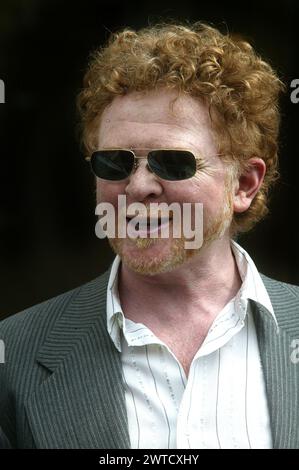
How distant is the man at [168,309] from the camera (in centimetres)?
252

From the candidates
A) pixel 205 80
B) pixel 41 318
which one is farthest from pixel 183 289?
pixel 205 80

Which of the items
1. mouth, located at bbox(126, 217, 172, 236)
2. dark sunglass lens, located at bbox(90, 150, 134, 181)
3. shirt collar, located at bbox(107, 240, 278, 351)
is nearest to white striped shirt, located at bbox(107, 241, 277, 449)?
shirt collar, located at bbox(107, 240, 278, 351)

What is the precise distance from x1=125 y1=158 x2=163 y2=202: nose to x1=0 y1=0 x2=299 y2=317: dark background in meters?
2.71

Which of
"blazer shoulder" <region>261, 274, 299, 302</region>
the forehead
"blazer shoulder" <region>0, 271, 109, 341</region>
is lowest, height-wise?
"blazer shoulder" <region>0, 271, 109, 341</region>

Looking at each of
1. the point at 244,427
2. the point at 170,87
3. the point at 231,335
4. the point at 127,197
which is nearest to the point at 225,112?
the point at 170,87

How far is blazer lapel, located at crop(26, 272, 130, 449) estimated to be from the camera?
2.50 m

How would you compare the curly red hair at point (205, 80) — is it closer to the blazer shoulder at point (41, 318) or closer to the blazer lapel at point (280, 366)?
the blazer lapel at point (280, 366)

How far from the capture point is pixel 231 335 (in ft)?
8.61

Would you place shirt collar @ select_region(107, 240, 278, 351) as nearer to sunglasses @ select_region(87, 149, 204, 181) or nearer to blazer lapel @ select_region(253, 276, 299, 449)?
blazer lapel @ select_region(253, 276, 299, 449)

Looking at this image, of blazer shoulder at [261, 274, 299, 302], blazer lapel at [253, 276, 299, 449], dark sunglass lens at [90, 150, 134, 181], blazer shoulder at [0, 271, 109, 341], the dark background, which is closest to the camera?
blazer lapel at [253, 276, 299, 449]

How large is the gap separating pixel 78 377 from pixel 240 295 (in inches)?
20.5

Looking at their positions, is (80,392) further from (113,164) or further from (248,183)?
(248,183)

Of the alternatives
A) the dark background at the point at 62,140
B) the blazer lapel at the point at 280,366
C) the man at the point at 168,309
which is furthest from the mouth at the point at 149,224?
the dark background at the point at 62,140
